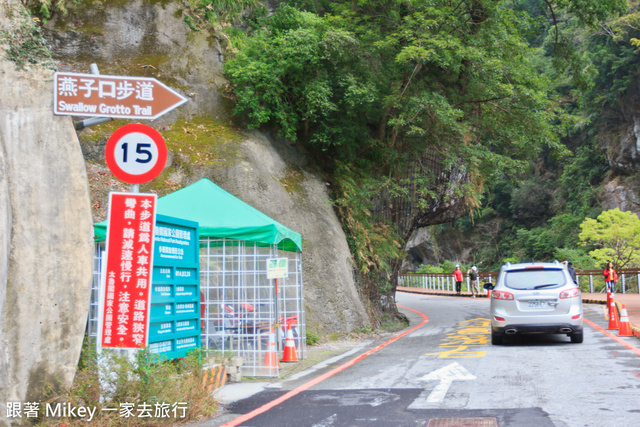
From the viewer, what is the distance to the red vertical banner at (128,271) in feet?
20.2

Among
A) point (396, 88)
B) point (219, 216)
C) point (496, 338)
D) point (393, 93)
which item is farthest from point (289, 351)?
point (396, 88)

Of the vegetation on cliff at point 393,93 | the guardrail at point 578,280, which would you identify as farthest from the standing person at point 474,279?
the vegetation on cliff at point 393,93

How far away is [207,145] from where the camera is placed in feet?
55.2

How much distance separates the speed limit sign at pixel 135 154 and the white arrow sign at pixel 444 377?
4.27m

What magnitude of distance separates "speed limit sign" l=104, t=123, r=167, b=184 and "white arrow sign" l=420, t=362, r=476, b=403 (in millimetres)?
4266

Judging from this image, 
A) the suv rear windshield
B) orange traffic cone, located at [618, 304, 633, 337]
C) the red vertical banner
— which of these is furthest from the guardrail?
the red vertical banner

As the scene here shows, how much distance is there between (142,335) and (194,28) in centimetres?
1532

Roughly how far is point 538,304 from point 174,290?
718 centimetres

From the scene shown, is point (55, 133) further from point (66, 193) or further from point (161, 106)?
point (161, 106)

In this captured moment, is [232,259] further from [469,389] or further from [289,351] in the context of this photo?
[469,389]

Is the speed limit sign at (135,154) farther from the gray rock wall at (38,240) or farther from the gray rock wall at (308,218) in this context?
the gray rock wall at (308,218)

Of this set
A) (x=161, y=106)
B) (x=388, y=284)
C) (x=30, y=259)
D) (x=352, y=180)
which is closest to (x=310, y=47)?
(x=352, y=180)

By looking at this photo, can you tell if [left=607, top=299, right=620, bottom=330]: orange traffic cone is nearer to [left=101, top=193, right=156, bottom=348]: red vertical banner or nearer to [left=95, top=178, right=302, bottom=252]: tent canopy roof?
[left=95, top=178, right=302, bottom=252]: tent canopy roof

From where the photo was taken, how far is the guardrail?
2895 centimetres
